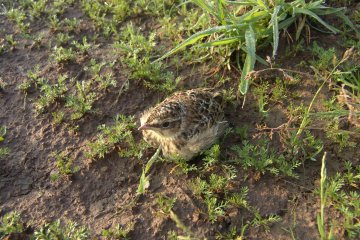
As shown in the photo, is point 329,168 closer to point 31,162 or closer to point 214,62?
point 214,62

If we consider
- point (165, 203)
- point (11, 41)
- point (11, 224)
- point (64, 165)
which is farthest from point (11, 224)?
point (11, 41)

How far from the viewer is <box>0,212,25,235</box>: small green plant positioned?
13.9 feet

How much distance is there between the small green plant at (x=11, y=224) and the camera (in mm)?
4223

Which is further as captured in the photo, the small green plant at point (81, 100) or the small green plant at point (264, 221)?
the small green plant at point (81, 100)

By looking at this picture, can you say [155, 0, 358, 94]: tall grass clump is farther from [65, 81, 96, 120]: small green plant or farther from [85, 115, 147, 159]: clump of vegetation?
[65, 81, 96, 120]: small green plant

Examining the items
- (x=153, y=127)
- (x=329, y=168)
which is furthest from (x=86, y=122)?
(x=329, y=168)

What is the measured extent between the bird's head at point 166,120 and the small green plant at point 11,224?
170 cm

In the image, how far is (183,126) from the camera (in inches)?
184

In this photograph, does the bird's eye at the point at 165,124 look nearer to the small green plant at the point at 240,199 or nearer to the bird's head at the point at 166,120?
the bird's head at the point at 166,120

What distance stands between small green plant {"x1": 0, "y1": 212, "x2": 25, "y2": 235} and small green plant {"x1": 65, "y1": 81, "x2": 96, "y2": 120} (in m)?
1.51

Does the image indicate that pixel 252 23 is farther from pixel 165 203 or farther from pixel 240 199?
pixel 165 203

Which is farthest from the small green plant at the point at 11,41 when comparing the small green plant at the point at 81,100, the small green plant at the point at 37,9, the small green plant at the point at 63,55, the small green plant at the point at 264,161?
the small green plant at the point at 264,161

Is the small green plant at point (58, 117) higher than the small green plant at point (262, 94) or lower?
higher

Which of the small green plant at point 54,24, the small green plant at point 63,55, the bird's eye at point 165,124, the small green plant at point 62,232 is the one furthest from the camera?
the small green plant at point 54,24
